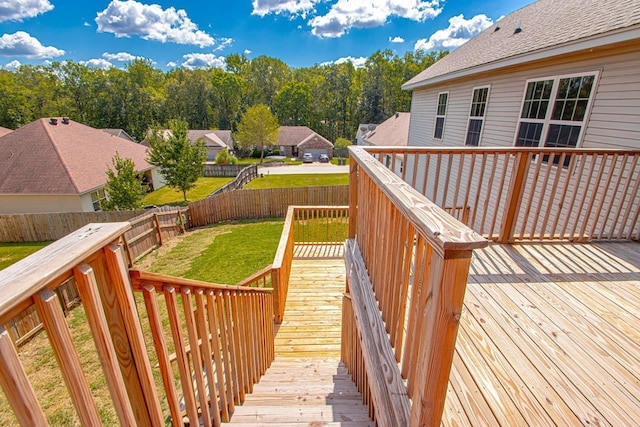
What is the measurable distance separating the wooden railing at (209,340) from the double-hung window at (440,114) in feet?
26.6

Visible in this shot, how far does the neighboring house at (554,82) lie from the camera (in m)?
4.14

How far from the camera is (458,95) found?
8297mm

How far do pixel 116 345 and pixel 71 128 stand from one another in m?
21.6

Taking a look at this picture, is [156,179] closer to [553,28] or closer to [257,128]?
[257,128]

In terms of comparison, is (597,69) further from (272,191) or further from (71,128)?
(71,128)

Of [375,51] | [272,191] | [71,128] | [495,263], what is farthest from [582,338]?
[375,51]

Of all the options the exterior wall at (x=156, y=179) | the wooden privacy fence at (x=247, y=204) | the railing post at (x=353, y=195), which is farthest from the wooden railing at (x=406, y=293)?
the exterior wall at (x=156, y=179)

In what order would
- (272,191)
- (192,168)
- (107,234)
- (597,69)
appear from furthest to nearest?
1. (192,168)
2. (272,191)
3. (597,69)
4. (107,234)

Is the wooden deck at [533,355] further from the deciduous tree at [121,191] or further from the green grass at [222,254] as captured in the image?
the deciduous tree at [121,191]

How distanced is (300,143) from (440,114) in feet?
88.4

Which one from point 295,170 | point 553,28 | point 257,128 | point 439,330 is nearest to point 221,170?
point 295,170

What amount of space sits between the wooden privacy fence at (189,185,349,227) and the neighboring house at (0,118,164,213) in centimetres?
548

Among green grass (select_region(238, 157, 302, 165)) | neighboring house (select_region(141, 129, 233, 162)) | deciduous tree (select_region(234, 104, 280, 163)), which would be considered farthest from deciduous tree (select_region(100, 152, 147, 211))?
neighboring house (select_region(141, 129, 233, 162))

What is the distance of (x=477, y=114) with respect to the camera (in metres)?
7.46
